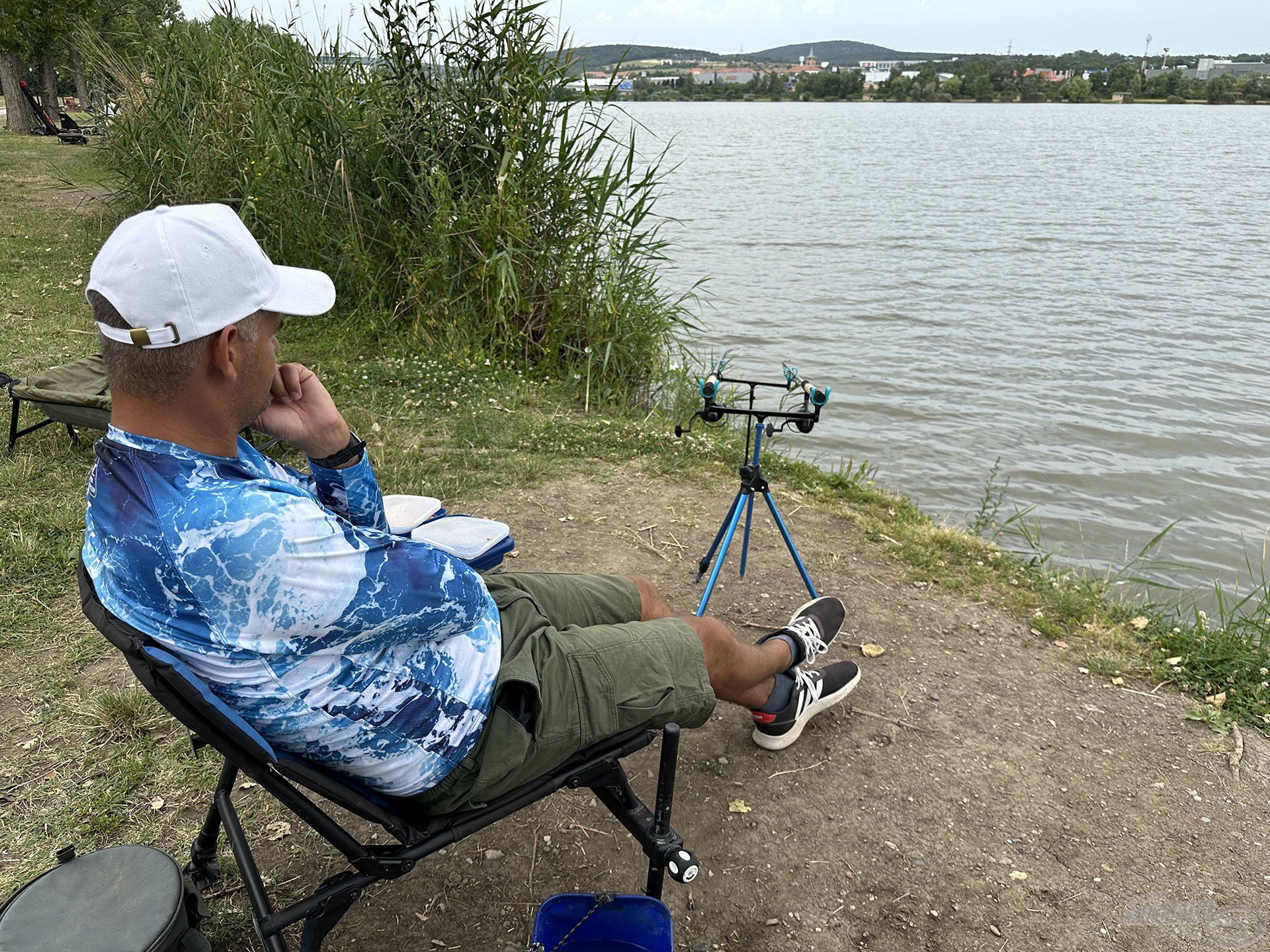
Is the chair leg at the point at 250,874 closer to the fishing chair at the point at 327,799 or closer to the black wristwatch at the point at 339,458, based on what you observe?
the fishing chair at the point at 327,799

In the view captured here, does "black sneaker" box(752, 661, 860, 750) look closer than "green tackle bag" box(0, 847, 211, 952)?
No

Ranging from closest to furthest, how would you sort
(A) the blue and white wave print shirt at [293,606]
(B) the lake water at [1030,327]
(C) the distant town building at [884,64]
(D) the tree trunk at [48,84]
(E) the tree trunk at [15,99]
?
1. (A) the blue and white wave print shirt at [293,606]
2. (B) the lake water at [1030,327]
3. (E) the tree trunk at [15,99]
4. (D) the tree trunk at [48,84]
5. (C) the distant town building at [884,64]

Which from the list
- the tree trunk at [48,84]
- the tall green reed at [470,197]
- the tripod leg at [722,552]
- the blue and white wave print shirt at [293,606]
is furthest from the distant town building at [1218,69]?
the blue and white wave print shirt at [293,606]

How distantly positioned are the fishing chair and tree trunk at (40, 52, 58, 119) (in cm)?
3479

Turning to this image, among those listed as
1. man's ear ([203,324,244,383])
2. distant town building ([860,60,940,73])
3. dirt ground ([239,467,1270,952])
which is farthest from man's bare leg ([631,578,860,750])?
distant town building ([860,60,940,73])

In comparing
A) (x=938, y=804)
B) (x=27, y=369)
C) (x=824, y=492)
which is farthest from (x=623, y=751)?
(x=27, y=369)

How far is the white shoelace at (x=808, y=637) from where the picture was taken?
9.72ft

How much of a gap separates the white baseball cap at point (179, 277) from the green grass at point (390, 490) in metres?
1.54

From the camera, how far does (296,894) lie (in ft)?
7.97

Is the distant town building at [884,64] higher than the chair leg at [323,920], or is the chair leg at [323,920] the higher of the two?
the chair leg at [323,920]

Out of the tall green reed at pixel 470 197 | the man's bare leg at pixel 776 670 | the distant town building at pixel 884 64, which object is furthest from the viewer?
the distant town building at pixel 884 64

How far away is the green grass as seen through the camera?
2.69m

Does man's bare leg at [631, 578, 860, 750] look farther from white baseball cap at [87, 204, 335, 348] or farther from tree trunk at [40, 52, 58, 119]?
tree trunk at [40, 52, 58, 119]

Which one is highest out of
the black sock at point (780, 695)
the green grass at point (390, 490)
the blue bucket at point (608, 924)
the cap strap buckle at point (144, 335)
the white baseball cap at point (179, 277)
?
the white baseball cap at point (179, 277)
